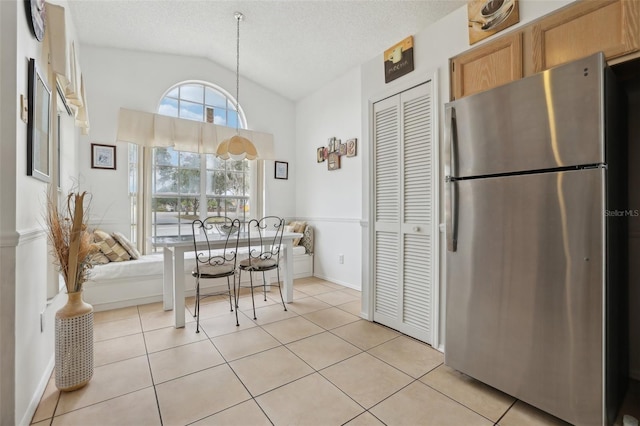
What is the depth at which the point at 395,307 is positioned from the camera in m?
2.65

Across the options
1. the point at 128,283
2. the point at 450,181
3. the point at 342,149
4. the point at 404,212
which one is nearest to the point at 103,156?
the point at 128,283

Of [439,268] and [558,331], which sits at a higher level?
[439,268]

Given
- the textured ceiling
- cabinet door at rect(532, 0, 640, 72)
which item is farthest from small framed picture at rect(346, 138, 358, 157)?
cabinet door at rect(532, 0, 640, 72)

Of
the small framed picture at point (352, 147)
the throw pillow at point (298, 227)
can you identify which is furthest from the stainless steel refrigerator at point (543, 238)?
the throw pillow at point (298, 227)

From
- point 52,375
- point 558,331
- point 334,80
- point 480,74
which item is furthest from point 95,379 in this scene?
point 334,80

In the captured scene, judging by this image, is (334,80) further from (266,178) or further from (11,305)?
(11,305)

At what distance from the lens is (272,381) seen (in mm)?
1897

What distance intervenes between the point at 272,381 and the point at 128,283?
7.67 feet

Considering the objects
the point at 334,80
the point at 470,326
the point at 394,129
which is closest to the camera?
the point at 470,326

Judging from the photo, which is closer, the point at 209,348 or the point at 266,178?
the point at 209,348

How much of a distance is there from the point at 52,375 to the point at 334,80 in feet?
14.4

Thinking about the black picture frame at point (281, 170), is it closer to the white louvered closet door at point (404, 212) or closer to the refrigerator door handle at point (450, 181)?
the white louvered closet door at point (404, 212)

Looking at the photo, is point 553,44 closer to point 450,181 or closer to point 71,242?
point 450,181

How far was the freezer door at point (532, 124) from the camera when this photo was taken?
4.56ft
